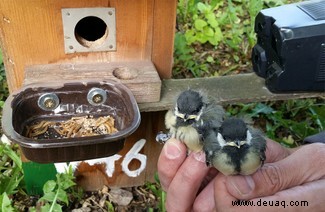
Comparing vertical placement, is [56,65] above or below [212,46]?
above

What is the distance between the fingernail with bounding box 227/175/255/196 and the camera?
1693mm

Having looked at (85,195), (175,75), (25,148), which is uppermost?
(25,148)

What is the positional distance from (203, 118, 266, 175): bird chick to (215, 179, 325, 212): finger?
0.10m

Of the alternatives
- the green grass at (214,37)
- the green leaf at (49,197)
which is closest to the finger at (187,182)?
the green leaf at (49,197)

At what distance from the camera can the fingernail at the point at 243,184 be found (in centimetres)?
169

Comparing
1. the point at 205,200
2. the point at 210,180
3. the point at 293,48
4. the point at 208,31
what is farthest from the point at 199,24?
the point at 205,200

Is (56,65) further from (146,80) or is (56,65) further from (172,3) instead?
(172,3)

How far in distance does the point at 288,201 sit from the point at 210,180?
0.41 m

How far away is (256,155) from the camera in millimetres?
1722

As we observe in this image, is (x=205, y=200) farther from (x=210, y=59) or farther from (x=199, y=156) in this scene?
(x=210, y=59)

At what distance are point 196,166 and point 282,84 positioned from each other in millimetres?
962

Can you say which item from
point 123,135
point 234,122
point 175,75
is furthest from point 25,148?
point 175,75

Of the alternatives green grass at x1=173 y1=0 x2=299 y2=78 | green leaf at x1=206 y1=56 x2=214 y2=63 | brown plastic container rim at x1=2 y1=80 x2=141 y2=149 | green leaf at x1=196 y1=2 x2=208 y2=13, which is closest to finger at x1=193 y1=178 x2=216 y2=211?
brown plastic container rim at x1=2 y1=80 x2=141 y2=149

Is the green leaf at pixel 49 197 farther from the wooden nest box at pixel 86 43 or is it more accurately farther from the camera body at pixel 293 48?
the camera body at pixel 293 48
